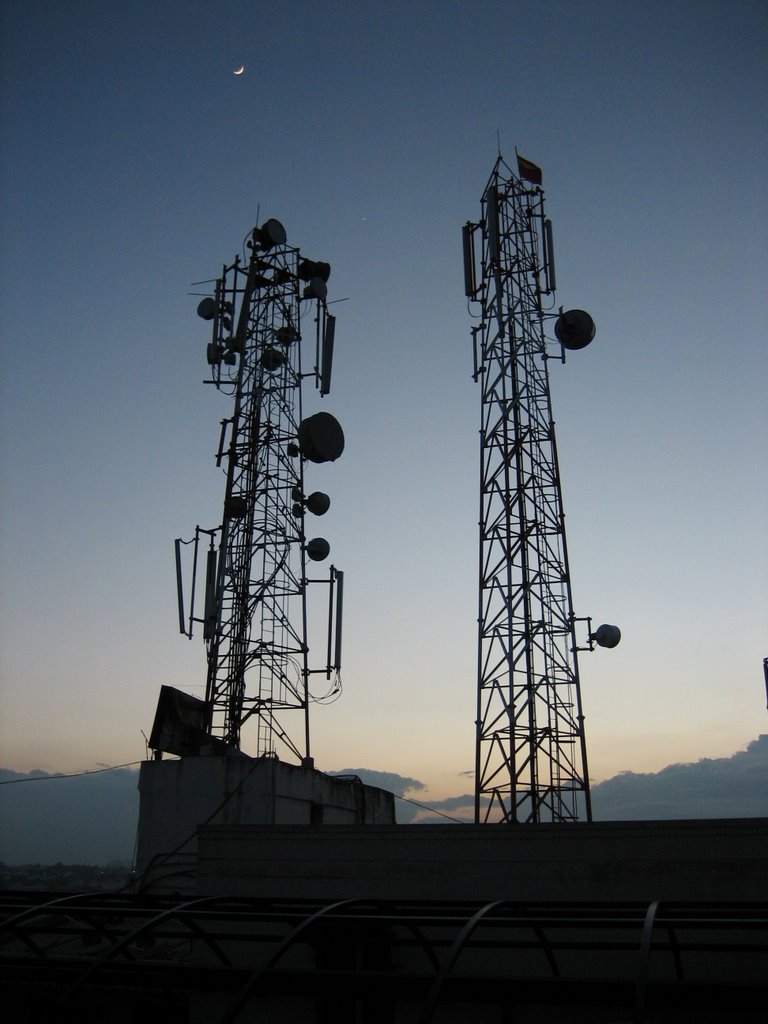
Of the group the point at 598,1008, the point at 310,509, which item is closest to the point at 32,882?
the point at 310,509

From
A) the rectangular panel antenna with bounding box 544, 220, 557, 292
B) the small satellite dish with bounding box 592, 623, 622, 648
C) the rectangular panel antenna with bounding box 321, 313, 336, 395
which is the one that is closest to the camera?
the small satellite dish with bounding box 592, 623, 622, 648

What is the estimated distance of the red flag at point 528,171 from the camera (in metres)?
26.5

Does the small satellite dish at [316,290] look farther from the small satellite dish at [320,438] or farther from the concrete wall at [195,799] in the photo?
the concrete wall at [195,799]

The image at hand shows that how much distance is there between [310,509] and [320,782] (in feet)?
26.8

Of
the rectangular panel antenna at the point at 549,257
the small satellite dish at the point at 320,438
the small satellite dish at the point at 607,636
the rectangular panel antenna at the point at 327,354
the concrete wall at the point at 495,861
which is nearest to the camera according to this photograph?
the concrete wall at the point at 495,861

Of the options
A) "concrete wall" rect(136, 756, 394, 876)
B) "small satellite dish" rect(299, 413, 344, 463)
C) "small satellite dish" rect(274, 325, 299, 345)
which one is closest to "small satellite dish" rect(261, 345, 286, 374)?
"small satellite dish" rect(274, 325, 299, 345)

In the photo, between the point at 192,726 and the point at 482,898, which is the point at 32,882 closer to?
the point at 192,726

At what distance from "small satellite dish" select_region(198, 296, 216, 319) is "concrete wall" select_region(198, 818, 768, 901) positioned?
18.2 metres

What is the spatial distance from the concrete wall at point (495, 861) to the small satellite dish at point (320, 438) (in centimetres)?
1208

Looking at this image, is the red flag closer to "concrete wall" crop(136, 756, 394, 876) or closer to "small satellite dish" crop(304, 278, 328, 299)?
"small satellite dish" crop(304, 278, 328, 299)

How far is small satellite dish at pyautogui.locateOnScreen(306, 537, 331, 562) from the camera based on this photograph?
28.2m

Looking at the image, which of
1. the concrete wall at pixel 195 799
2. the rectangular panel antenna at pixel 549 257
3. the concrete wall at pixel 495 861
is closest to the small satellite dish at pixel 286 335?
the rectangular panel antenna at pixel 549 257

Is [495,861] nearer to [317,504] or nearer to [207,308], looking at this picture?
[317,504]

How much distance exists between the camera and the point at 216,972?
883 cm
